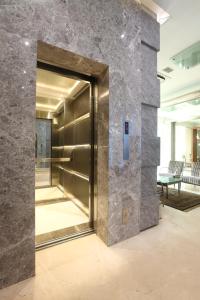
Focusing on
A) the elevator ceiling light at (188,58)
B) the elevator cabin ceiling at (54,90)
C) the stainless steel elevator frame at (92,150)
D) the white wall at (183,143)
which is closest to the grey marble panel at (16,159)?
the stainless steel elevator frame at (92,150)

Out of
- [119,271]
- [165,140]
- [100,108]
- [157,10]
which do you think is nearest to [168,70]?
[157,10]

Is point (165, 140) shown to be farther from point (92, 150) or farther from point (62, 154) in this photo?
point (92, 150)

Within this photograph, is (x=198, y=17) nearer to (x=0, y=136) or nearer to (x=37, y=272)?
(x=0, y=136)

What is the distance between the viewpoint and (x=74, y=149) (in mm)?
3713

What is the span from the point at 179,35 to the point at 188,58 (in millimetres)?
781

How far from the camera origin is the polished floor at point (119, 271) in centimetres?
148

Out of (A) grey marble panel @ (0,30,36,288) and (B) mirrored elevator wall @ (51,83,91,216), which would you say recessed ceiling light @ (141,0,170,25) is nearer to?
(B) mirrored elevator wall @ (51,83,91,216)

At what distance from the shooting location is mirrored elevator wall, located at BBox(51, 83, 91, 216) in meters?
3.02

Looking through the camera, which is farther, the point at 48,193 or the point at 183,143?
the point at 183,143

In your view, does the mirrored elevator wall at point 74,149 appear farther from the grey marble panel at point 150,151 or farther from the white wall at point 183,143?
the white wall at point 183,143

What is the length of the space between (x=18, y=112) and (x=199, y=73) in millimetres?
4427

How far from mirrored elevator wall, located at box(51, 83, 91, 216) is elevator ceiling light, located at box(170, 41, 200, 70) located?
6.95 ft

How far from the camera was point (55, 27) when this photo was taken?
175 centimetres

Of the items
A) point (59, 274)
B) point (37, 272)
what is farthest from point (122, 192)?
point (37, 272)
